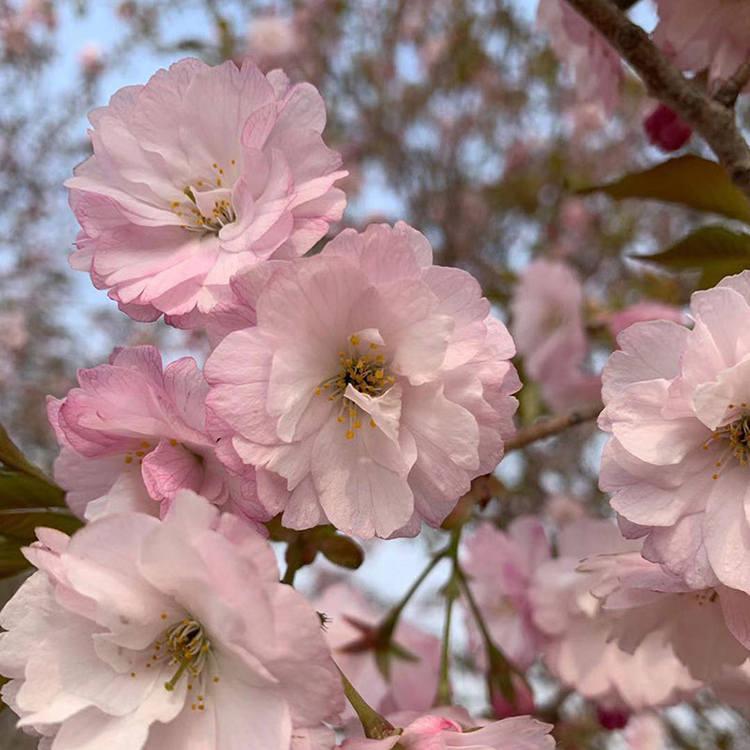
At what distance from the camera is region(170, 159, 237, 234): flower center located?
0.64 m

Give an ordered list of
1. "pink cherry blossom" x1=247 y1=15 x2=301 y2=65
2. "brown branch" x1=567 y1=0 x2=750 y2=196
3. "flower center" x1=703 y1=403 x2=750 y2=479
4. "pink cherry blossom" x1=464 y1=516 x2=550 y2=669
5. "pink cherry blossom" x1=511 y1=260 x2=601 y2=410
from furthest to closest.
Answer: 1. "pink cherry blossom" x1=247 y1=15 x2=301 y2=65
2. "pink cherry blossom" x1=511 y1=260 x2=601 y2=410
3. "pink cherry blossom" x1=464 y1=516 x2=550 y2=669
4. "brown branch" x1=567 y1=0 x2=750 y2=196
5. "flower center" x1=703 y1=403 x2=750 y2=479

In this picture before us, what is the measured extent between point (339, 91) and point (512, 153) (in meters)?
0.81

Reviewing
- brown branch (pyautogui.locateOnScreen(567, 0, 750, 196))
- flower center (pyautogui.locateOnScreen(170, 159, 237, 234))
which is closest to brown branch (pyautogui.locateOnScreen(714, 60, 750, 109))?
brown branch (pyautogui.locateOnScreen(567, 0, 750, 196))

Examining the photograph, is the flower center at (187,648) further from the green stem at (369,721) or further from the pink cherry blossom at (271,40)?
the pink cherry blossom at (271,40)

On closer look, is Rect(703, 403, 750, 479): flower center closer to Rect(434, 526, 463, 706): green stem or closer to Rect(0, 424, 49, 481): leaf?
Rect(434, 526, 463, 706): green stem

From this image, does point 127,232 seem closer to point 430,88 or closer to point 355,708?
point 355,708

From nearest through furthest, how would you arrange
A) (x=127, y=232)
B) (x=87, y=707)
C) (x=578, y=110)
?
(x=87, y=707) → (x=127, y=232) → (x=578, y=110)

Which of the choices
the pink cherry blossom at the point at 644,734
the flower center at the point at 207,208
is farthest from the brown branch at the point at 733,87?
the pink cherry blossom at the point at 644,734

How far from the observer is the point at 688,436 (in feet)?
1.83

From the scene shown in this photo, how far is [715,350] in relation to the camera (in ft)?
1.75

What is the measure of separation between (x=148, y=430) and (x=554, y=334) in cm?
131

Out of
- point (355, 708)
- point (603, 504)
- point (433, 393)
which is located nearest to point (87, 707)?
point (355, 708)

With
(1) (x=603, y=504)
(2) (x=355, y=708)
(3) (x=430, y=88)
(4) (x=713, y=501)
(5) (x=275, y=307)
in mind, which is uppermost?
(5) (x=275, y=307)

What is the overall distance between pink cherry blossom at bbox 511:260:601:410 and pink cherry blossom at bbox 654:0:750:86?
2.87 ft
